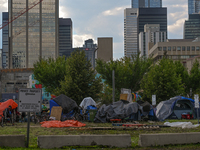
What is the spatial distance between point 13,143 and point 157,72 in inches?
1175

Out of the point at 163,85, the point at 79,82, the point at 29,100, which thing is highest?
the point at 29,100

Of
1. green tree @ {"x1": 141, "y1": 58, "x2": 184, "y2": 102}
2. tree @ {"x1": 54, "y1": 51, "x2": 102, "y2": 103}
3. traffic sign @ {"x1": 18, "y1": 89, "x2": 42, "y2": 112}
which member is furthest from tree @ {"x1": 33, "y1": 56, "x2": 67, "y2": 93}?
traffic sign @ {"x1": 18, "y1": 89, "x2": 42, "y2": 112}

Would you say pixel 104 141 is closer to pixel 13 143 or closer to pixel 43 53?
pixel 13 143

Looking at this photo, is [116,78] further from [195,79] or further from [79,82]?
[195,79]

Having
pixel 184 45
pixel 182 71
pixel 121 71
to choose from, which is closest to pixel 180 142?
pixel 121 71

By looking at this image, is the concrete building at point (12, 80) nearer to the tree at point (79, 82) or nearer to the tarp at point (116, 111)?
the tree at point (79, 82)

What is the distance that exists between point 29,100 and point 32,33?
194572 millimetres

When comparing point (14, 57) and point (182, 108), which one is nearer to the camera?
point (182, 108)

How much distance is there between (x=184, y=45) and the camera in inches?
4569

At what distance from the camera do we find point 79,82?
33.3 m

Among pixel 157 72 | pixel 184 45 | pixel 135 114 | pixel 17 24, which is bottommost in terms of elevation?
pixel 135 114

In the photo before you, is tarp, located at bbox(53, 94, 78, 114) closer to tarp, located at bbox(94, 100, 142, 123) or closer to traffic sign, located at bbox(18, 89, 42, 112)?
tarp, located at bbox(94, 100, 142, 123)

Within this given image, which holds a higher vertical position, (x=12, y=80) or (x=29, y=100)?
(x=29, y=100)

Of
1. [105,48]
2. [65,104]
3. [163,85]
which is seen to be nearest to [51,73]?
[163,85]
